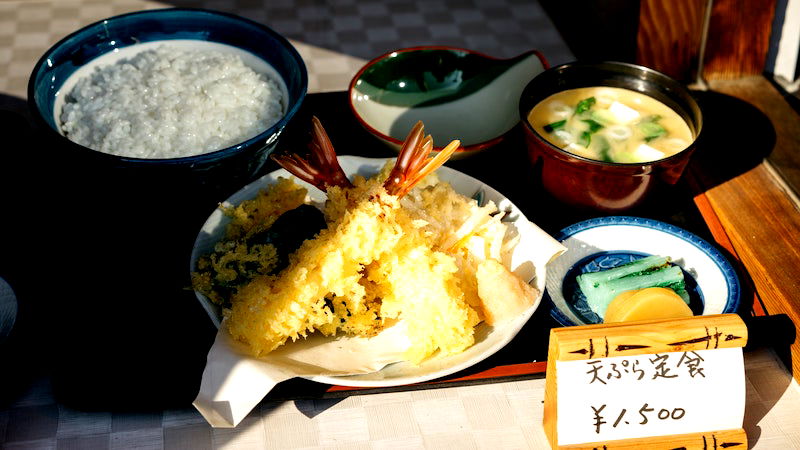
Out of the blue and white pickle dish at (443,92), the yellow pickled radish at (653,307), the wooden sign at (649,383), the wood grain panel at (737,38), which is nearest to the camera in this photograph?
the wooden sign at (649,383)

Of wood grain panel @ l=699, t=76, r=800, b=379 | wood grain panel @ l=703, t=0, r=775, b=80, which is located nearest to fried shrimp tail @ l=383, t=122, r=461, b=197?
wood grain panel @ l=699, t=76, r=800, b=379

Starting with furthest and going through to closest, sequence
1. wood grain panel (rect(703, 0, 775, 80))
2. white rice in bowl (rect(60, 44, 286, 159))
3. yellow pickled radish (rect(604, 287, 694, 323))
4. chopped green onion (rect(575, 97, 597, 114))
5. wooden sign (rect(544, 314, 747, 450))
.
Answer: wood grain panel (rect(703, 0, 775, 80))
chopped green onion (rect(575, 97, 597, 114))
white rice in bowl (rect(60, 44, 286, 159))
yellow pickled radish (rect(604, 287, 694, 323))
wooden sign (rect(544, 314, 747, 450))

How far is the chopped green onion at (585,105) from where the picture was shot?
1811 mm

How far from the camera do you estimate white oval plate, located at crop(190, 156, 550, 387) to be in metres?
1.32

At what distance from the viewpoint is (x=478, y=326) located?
1425 millimetres

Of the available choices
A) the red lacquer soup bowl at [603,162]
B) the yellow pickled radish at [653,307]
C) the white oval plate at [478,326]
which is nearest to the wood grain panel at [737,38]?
the red lacquer soup bowl at [603,162]

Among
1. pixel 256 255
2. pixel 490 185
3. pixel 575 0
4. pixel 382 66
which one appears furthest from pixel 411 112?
pixel 575 0

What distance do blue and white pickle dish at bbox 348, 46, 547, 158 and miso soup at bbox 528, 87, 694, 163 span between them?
4.9 inches

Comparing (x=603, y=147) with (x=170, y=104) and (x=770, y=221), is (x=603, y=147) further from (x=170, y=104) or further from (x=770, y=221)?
(x=170, y=104)

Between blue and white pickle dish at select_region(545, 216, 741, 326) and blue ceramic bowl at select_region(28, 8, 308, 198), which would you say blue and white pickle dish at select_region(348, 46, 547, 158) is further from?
blue and white pickle dish at select_region(545, 216, 741, 326)

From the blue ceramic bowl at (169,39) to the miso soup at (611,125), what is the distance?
58 centimetres

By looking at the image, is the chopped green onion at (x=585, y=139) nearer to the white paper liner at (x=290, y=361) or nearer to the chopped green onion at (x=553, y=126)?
the chopped green onion at (x=553, y=126)

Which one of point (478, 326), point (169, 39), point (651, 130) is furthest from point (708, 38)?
point (169, 39)

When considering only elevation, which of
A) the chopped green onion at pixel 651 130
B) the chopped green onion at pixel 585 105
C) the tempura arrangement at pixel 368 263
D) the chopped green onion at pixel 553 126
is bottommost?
the chopped green onion at pixel 651 130
